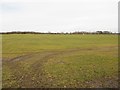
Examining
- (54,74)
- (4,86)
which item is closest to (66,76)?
(54,74)

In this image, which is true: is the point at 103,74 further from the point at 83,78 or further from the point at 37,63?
the point at 37,63

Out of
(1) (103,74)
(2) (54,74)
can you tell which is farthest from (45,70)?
(1) (103,74)

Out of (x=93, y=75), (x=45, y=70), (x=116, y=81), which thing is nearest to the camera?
(x=116, y=81)

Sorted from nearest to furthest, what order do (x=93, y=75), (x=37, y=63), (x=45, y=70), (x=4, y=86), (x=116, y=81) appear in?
(x=4, y=86), (x=116, y=81), (x=93, y=75), (x=45, y=70), (x=37, y=63)

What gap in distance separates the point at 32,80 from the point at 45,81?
36.1 inches

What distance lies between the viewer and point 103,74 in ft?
63.1

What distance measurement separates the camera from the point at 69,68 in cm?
2131

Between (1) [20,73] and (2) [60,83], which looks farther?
(1) [20,73]

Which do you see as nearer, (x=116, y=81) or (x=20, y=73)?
(x=116, y=81)

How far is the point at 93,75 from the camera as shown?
18.8 m

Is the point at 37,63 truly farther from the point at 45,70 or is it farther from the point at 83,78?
the point at 83,78

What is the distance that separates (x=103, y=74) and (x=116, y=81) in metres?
1.91

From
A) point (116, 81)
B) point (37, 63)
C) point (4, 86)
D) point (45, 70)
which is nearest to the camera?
point (4, 86)

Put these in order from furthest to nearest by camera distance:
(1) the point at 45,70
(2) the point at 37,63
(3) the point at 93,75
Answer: (2) the point at 37,63 → (1) the point at 45,70 → (3) the point at 93,75
